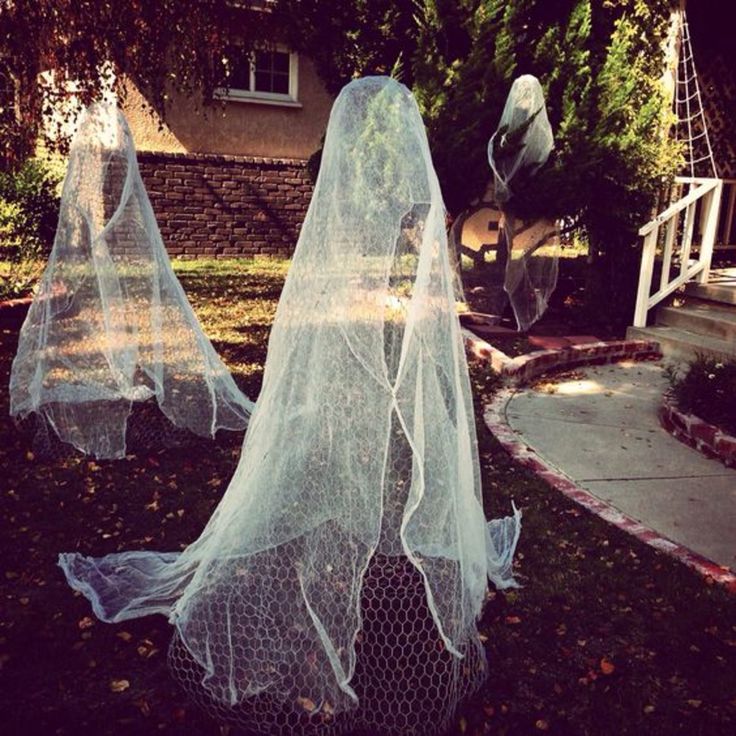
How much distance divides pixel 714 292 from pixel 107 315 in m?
6.75

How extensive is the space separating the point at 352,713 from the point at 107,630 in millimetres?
1132

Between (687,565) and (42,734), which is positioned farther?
(687,565)

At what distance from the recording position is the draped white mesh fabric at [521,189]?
729 cm

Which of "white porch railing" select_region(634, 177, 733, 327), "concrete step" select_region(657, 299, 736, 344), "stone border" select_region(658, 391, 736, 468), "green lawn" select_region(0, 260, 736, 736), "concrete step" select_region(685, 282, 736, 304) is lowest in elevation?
"green lawn" select_region(0, 260, 736, 736)

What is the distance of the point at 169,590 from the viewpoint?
305cm

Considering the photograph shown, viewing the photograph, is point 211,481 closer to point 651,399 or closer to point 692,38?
point 651,399

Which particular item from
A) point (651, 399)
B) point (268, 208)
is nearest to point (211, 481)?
point (651, 399)

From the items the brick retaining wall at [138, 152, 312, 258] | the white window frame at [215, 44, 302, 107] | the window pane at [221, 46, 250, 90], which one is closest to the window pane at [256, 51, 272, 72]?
the white window frame at [215, 44, 302, 107]

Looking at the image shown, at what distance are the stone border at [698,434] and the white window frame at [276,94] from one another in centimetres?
1044

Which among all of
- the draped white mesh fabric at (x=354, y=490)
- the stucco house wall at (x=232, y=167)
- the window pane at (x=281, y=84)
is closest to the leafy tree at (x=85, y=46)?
the stucco house wall at (x=232, y=167)

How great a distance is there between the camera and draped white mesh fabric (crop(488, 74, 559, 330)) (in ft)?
23.9

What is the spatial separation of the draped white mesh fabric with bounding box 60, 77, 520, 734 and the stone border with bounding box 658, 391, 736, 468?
2707mm

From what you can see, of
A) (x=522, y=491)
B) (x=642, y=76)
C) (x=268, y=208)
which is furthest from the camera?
(x=268, y=208)

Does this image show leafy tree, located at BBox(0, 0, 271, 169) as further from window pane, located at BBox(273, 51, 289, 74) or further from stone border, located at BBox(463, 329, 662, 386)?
stone border, located at BBox(463, 329, 662, 386)
